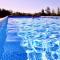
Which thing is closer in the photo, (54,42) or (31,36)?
(54,42)

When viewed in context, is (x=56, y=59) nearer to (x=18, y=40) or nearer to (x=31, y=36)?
(x=18, y=40)

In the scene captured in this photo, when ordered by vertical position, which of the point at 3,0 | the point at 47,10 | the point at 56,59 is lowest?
the point at 56,59

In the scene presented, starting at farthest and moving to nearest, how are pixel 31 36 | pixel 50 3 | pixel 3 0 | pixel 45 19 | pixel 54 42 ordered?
pixel 45 19
pixel 50 3
pixel 3 0
pixel 31 36
pixel 54 42

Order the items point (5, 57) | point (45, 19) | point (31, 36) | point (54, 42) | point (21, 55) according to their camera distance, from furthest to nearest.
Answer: point (45, 19)
point (31, 36)
point (54, 42)
point (21, 55)
point (5, 57)

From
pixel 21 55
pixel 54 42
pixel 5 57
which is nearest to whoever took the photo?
pixel 5 57

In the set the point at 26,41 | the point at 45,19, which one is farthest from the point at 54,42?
the point at 45,19

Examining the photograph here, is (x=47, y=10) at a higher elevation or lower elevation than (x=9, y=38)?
higher

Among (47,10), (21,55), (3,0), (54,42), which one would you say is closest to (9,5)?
(3,0)

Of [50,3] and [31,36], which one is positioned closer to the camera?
[31,36]

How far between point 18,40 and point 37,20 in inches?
83.0

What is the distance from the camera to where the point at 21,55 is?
8.27ft

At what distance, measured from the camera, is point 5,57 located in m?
2.36

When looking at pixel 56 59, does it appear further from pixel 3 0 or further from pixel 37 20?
pixel 37 20

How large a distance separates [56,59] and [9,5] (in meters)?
1.99
